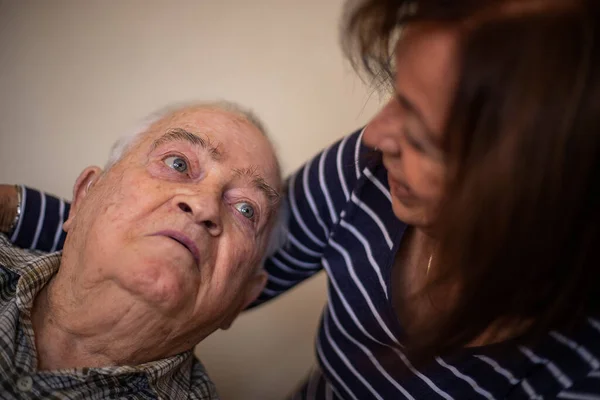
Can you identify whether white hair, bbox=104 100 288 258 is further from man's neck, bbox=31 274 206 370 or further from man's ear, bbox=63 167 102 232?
man's neck, bbox=31 274 206 370

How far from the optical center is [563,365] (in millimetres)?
668

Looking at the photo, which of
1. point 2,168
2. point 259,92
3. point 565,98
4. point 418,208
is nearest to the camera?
point 565,98

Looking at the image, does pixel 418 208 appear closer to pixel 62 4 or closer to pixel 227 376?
pixel 227 376

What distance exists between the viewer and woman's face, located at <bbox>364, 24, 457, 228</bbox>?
0.54m

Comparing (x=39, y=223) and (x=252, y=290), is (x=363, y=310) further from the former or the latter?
(x=39, y=223)

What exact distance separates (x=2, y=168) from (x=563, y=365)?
1622 millimetres

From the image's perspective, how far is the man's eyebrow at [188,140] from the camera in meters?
0.88

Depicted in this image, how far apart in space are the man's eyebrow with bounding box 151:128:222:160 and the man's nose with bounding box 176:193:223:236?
9 cm

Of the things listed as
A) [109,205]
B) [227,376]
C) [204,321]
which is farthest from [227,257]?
[227,376]

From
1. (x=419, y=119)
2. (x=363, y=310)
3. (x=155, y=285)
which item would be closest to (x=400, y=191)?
(x=419, y=119)

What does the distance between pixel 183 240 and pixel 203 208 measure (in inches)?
2.6

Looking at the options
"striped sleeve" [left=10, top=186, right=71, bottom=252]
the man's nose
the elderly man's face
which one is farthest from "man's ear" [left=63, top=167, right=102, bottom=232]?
the man's nose

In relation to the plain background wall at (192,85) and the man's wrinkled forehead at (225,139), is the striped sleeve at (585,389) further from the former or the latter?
the plain background wall at (192,85)

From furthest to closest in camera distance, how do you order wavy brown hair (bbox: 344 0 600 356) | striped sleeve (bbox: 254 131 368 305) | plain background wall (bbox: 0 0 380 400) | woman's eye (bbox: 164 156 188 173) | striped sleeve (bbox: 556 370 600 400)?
plain background wall (bbox: 0 0 380 400), striped sleeve (bbox: 254 131 368 305), woman's eye (bbox: 164 156 188 173), striped sleeve (bbox: 556 370 600 400), wavy brown hair (bbox: 344 0 600 356)
